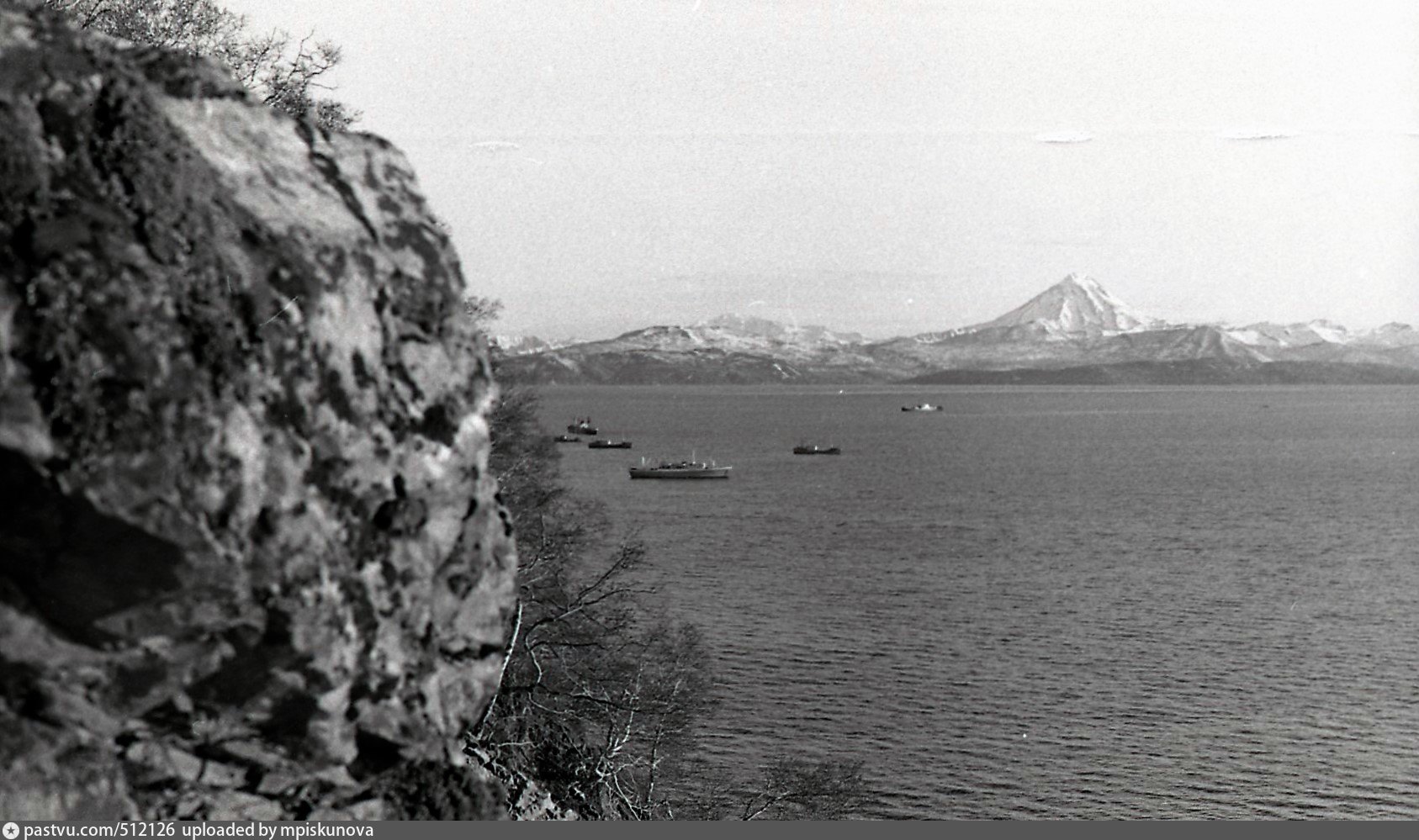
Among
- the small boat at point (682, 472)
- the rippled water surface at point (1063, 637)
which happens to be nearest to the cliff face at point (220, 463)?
the rippled water surface at point (1063, 637)

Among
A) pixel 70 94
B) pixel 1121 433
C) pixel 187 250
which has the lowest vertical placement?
pixel 1121 433

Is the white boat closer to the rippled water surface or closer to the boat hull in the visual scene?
the boat hull

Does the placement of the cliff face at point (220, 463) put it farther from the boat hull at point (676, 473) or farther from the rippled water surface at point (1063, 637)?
the boat hull at point (676, 473)

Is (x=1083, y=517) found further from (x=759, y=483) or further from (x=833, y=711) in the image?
(x=833, y=711)

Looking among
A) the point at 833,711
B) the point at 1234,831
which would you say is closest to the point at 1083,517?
the point at 833,711

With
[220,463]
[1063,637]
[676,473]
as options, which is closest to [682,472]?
[676,473]

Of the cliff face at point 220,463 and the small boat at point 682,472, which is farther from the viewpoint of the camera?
the small boat at point 682,472
